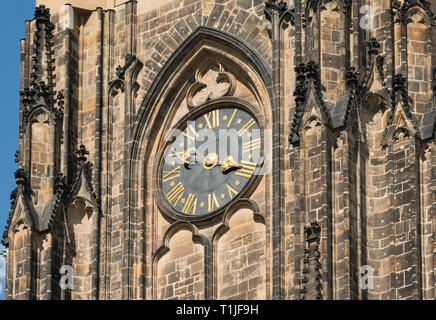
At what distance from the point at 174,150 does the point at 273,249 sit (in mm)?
3586

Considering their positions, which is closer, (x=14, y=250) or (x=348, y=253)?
(x=348, y=253)

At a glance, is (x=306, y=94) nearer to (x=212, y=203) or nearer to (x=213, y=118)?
(x=212, y=203)

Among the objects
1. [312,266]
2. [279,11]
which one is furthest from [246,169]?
[312,266]

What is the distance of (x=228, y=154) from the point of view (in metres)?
60.6

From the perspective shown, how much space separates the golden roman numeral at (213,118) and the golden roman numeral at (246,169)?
1071 mm

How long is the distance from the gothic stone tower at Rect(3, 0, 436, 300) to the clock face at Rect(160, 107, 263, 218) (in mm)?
35

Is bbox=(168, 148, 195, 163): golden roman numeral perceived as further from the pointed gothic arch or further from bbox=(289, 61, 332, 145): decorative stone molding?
bbox=(289, 61, 332, 145): decorative stone molding

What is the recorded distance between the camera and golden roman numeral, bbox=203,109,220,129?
61.1 meters

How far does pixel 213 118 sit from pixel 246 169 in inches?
55.8

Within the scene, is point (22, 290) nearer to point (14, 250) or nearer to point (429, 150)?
→ point (14, 250)

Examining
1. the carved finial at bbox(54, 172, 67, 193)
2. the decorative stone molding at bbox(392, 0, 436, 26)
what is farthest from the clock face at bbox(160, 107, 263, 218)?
the decorative stone molding at bbox(392, 0, 436, 26)

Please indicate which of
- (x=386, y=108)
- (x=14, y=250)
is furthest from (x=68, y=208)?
(x=386, y=108)

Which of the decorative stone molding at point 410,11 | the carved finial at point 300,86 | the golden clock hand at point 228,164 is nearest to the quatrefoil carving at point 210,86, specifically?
the golden clock hand at point 228,164

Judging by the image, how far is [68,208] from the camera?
6119cm
